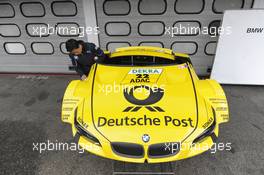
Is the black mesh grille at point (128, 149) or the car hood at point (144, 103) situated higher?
the car hood at point (144, 103)

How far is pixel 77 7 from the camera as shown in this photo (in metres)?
4.70

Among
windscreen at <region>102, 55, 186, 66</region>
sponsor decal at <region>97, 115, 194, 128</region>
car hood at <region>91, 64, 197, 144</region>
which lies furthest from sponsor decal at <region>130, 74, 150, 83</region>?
sponsor decal at <region>97, 115, 194, 128</region>

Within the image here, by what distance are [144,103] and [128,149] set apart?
0.59 meters

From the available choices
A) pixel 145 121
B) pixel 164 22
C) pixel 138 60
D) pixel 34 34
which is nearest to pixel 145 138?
pixel 145 121

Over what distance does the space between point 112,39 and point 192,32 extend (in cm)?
190

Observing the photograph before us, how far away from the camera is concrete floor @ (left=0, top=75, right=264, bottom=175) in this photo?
265cm

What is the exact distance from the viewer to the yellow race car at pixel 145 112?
214 cm

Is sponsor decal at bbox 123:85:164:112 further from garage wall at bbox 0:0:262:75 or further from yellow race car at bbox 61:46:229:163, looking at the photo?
garage wall at bbox 0:0:262:75

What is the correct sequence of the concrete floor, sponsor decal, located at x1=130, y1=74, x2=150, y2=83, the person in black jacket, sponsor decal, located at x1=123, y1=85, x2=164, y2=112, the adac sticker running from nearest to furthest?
1. sponsor decal, located at x1=123, y1=85, x2=164, y2=112
2. the concrete floor
3. sponsor decal, located at x1=130, y1=74, x2=150, y2=83
4. the adac sticker
5. the person in black jacket

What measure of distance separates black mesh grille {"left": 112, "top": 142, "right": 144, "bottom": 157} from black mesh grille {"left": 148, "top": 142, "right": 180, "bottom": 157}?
105 millimetres

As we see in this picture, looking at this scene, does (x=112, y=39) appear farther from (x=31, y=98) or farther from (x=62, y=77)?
(x=31, y=98)

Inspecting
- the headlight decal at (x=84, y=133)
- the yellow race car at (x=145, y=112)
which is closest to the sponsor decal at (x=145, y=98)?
the yellow race car at (x=145, y=112)

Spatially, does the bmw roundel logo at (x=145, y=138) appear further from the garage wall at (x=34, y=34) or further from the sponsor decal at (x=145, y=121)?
the garage wall at (x=34, y=34)

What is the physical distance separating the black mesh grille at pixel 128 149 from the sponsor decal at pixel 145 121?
0.22m
